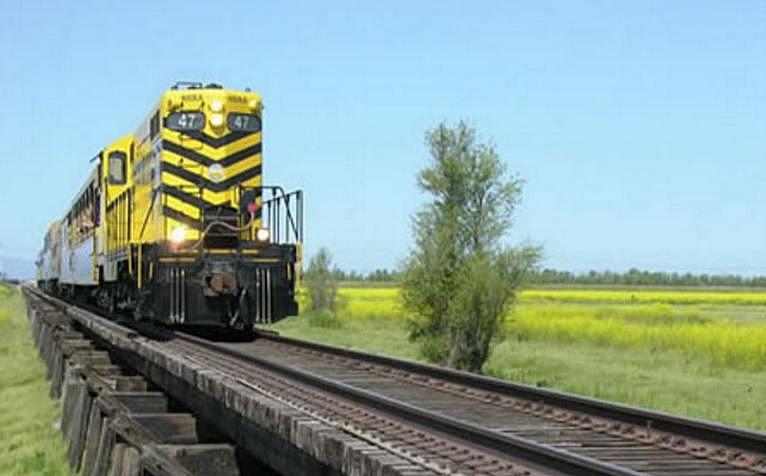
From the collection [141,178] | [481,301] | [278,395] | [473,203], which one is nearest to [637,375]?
[481,301]

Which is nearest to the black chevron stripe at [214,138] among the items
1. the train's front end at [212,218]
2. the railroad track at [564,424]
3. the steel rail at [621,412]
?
the train's front end at [212,218]

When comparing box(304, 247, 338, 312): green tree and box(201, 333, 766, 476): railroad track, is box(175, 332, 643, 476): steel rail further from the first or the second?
box(304, 247, 338, 312): green tree

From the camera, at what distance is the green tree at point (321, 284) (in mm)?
54281

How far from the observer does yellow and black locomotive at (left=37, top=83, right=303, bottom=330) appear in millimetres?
14867

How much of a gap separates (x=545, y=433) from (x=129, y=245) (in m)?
10.2

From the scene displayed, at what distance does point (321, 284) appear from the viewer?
5500cm

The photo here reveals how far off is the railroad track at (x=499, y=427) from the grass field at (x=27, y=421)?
4.11 meters

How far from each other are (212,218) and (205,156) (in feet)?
3.75

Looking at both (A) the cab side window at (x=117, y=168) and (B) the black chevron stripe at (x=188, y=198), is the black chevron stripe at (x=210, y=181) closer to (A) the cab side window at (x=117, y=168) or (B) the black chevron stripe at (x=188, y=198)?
(B) the black chevron stripe at (x=188, y=198)

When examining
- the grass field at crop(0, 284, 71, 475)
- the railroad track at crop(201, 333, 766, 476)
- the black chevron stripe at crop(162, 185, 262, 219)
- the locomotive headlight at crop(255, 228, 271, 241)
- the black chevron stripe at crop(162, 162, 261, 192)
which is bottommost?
the grass field at crop(0, 284, 71, 475)

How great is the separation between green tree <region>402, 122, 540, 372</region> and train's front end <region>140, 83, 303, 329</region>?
30.7 ft

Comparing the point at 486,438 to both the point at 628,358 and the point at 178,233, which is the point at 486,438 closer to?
the point at 178,233

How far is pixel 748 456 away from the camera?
6.11 metres

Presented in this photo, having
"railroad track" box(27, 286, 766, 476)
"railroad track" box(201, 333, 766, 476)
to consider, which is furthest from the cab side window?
"railroad track" box(27, 286, 766, 476)
